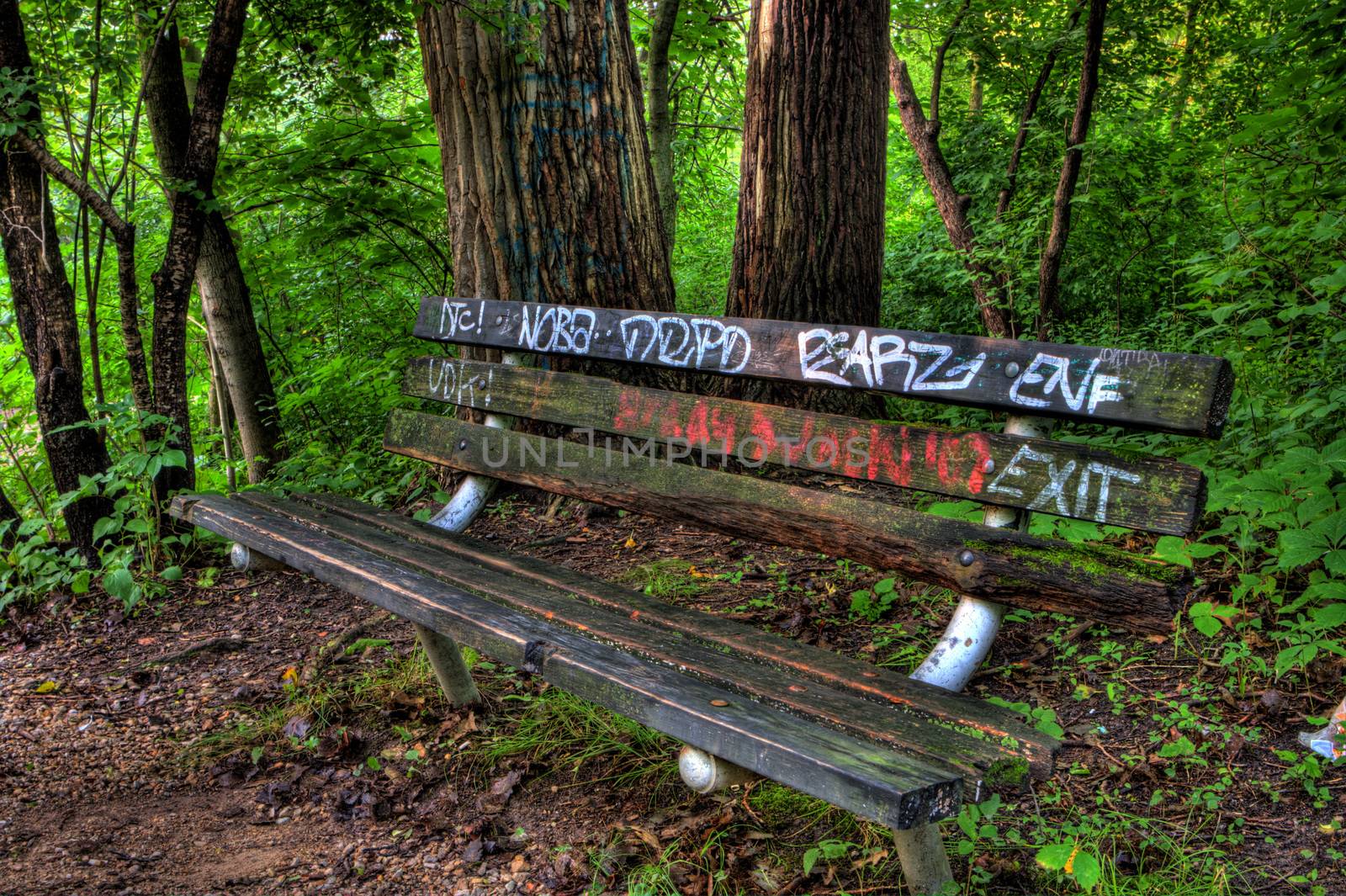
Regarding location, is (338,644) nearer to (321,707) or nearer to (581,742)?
(321,707)

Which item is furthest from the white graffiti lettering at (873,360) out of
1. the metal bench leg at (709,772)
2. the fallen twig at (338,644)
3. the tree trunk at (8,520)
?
the tree trunk at (8,520)

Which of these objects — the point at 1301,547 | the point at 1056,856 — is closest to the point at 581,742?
the point at 1056,856

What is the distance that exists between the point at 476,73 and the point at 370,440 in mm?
2629

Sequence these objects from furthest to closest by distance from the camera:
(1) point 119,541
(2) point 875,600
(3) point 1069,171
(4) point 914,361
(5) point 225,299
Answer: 1. (5) point 225,299
2. (3) point 1069,171
3. (1) point 119,541
4. (2) point 875,600
5. (4) point 914,361

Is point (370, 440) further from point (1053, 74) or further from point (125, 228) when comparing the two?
point (1053, 74)

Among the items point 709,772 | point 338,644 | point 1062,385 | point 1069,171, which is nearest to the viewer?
point 709,772

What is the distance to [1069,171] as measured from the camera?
5102 millimetres

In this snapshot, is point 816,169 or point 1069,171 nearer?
point 816,169

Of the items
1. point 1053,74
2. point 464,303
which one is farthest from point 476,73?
point 1053,74

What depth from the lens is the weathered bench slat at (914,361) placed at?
5.88 feet

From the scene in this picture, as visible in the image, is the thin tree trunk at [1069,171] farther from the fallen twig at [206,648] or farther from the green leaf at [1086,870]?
the fallen twig at [206,648]

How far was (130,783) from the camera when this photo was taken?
2.72 m

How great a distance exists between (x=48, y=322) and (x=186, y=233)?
678 millimetres

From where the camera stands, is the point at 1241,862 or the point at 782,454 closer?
the point at 1241,862
